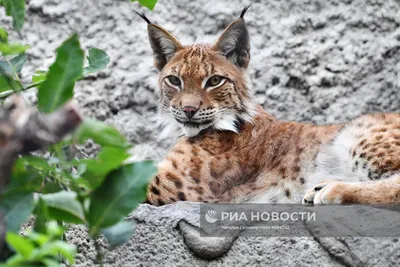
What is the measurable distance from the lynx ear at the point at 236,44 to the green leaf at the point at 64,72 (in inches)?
115

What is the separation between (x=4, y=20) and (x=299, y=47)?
218 centimetres

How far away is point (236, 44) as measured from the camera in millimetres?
4906

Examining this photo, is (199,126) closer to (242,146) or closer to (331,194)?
(242,146)

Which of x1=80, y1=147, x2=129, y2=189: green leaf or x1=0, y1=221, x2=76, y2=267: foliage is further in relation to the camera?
x1=80, y1=147, x2=129, y2=189: green leaf

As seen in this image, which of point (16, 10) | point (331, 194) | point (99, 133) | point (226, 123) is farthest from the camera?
point (226, 123)

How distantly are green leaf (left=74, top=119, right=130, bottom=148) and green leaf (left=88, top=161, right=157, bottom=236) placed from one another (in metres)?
0.11

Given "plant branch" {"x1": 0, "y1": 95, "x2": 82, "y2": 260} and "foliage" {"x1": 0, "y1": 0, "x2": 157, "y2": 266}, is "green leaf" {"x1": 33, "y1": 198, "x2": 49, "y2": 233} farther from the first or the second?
"plant branch" {"x1": 0, "y1": 95, "x2": 82, "y2": 260}

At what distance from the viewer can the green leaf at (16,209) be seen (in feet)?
5.92

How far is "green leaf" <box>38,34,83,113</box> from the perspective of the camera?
1901 mm

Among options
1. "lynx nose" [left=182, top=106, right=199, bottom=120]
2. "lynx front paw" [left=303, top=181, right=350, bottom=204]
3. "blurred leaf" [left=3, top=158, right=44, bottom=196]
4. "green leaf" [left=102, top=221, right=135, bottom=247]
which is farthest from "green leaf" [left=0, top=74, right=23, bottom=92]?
"lynx nose" [left=182, top=106, right=199, bottom=120]

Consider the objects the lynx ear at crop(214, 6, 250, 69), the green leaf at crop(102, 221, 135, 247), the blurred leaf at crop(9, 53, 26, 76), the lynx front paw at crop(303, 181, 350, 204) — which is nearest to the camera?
the green leaf at crop(102, 221, 135, 247)

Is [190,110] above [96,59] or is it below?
above

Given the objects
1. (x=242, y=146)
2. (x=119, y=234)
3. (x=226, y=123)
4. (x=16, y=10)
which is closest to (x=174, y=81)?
(x=226, y=123)

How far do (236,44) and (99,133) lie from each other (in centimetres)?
328
